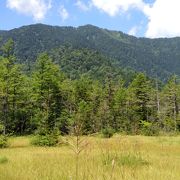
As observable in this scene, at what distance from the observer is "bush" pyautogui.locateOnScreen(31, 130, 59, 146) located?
85.5 ft

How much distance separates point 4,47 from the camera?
39531 millimetres

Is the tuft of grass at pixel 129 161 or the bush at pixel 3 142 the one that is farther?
the bush at pixel 3 142

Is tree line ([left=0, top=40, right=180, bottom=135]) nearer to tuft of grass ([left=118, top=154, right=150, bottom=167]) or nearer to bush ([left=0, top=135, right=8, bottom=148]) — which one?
bush ([left=0, top=135, right=8, bottom=148])

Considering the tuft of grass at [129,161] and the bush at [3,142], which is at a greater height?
the tuft of grass at [129,161]

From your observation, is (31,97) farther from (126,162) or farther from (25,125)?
(126,162)

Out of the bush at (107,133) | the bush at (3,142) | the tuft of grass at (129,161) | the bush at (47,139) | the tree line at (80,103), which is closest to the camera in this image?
the tuft of grass at (129,161)

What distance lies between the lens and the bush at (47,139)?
85.5ft

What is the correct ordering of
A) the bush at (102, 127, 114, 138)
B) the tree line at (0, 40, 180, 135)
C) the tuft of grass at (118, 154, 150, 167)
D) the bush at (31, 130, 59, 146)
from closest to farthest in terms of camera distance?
1. the tuft of grass at (118, 154, 150, 167)
2. the bush at (31, 130, 59, 146)
3. the bush at (102, 127, 114, 138)
4. the tree line at (0, 40, 180, 135)

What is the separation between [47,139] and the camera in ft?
86.4

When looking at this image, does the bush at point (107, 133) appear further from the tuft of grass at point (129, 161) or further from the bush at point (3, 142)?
the tuft of grass at point (129, 161)

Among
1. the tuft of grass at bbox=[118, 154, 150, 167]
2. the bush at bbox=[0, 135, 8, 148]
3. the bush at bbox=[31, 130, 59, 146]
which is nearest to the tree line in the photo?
the bush at bbox=[31, 130, 59, 146]

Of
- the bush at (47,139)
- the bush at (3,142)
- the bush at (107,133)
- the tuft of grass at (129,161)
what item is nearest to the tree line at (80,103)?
the bush at (107,133)

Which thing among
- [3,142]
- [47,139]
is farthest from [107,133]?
[3,142]

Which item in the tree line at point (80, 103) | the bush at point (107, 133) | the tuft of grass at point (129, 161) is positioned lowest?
the bush at point (107, 133)
